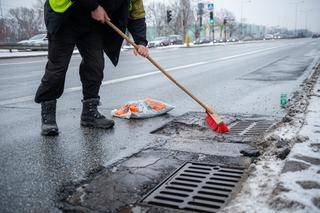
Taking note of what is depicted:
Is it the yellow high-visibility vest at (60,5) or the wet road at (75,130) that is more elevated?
the yellow high-visibility vest at (60,5)

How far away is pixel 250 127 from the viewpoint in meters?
3.62

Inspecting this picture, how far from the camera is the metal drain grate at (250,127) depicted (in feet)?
11.0

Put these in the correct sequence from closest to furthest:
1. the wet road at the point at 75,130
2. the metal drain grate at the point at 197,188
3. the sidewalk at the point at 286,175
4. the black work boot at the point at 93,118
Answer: the sidewalk at the point at 286,175 → the metal drain grate at the point at 197,188 → the wet road at the point at 75,130 → the black work boot at the point at 93,118

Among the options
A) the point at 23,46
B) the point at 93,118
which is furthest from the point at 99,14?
the point at 23,46

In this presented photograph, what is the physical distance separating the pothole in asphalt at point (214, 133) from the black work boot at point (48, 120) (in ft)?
2.95

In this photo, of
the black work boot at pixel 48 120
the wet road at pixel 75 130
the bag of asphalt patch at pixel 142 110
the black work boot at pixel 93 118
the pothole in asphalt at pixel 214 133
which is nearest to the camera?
the wet road at pixel 75 130

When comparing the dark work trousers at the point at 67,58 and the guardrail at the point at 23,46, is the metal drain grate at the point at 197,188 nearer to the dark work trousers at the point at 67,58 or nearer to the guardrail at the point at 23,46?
the dark work trousers at the point at 67,58

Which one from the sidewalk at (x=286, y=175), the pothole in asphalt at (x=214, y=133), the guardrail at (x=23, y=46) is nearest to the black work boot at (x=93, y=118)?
the pothole in asphalt at (x=214, y=133)

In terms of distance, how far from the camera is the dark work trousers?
3357 mm

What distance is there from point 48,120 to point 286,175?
7.21ft

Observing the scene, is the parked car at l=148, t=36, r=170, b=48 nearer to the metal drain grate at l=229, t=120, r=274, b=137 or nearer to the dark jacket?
the dark jacket

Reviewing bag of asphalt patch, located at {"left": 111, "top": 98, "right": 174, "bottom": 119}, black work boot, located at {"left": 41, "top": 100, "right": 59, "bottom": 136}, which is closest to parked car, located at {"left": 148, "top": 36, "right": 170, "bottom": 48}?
bag of asphalt patch, located at {"left": 111, "top": 98, "right": 174, "bottom": 119}

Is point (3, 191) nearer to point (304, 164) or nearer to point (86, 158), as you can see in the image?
point (86, 158)

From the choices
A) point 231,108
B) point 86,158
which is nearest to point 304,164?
point 86,158
